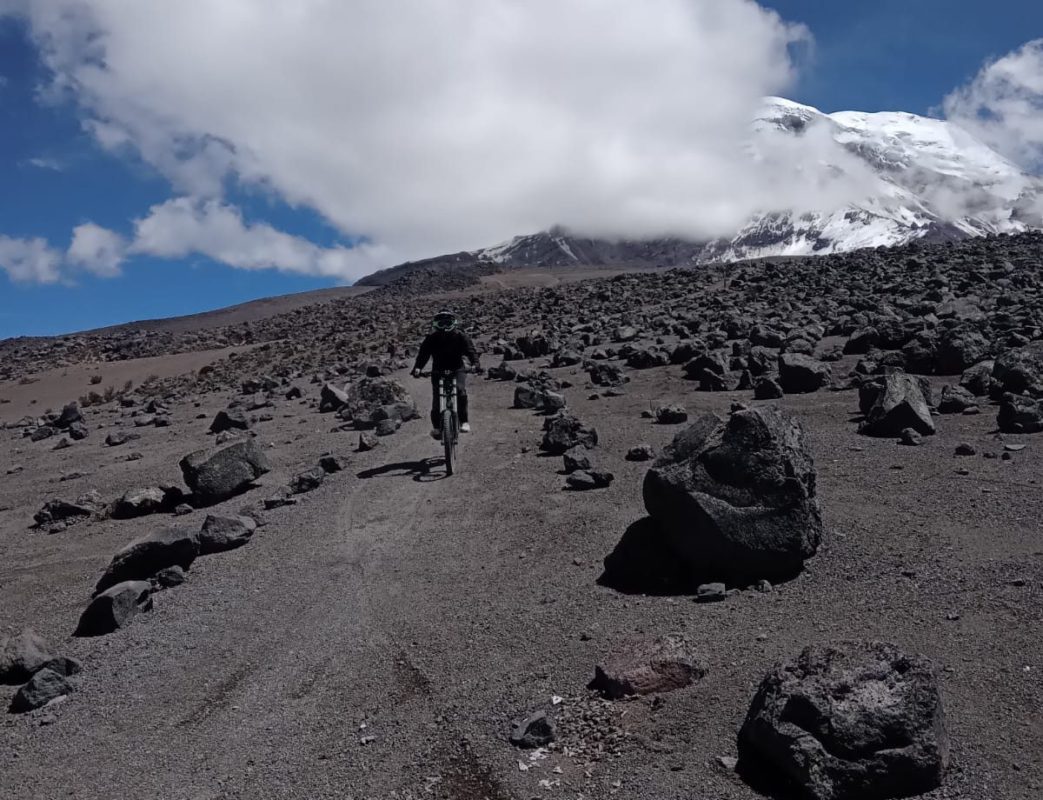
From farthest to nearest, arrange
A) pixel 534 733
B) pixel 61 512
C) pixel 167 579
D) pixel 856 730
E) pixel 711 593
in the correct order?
pixel 61 512
pixel 167 579
pixel 711 593
pixel 534 733
pixel 856 730

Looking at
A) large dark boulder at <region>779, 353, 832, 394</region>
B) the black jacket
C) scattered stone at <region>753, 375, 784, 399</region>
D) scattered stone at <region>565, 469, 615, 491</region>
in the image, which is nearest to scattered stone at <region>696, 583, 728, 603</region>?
scattered stone at <region>565, 469, 615, 491</region>

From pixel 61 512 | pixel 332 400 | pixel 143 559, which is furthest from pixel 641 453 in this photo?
pixel 332 400

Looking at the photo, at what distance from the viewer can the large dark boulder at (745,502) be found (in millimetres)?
5668

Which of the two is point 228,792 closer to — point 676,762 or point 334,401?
point 676,762

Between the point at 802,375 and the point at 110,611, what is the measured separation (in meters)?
9.46

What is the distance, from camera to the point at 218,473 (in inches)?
397

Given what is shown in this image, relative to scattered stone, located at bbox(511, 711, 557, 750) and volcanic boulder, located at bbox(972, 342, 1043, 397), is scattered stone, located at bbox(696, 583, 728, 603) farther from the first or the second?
volcanic boulder, located at bbox(972, 342, 1043, 397)

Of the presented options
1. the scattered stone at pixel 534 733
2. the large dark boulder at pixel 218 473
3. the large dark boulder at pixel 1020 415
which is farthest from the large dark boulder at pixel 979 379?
the large dark boulder at pixel 218 473

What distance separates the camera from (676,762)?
3.90 meters

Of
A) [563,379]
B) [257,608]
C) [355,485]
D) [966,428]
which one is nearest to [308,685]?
[257,608]

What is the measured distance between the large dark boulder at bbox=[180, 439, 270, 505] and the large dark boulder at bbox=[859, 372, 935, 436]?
7165 mm

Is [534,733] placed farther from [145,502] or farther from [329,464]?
[145,502]

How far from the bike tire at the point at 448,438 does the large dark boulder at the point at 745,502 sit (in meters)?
4.31

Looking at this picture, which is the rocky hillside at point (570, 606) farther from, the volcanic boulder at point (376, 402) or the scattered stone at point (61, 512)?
the volcanic boulder at point (376, 402)
